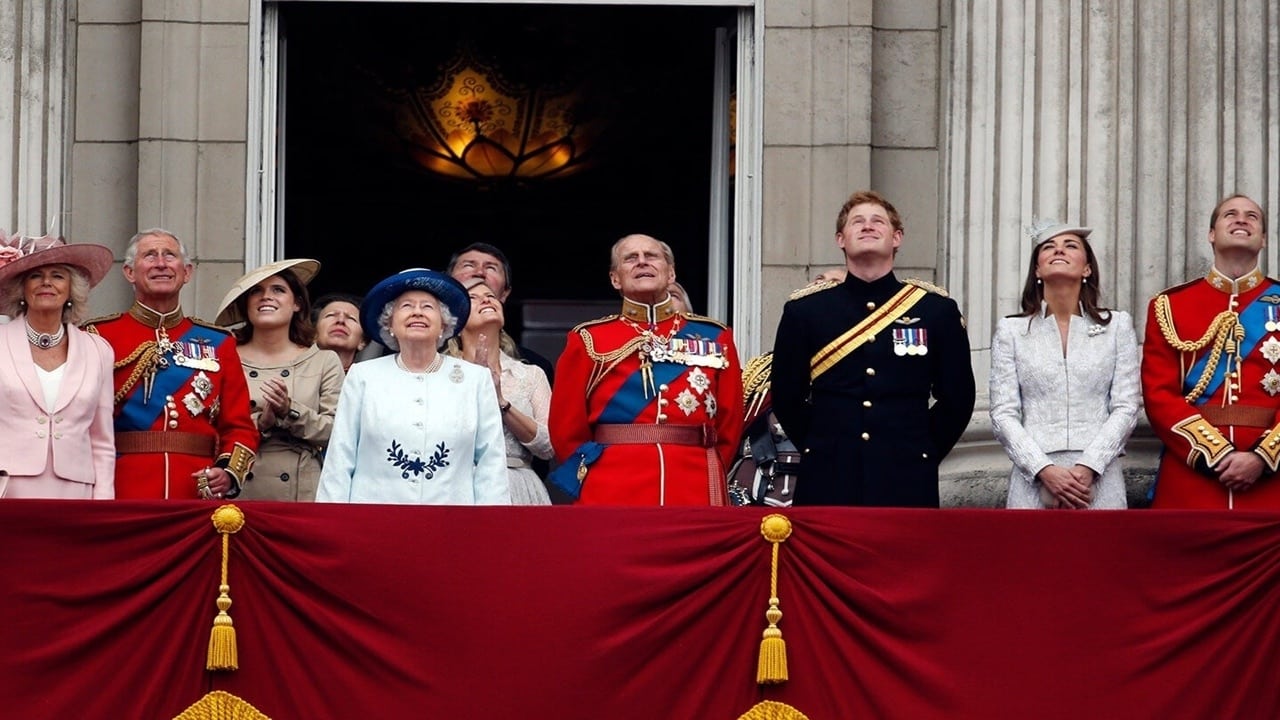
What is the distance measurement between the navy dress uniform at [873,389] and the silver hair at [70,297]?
8.76 feet

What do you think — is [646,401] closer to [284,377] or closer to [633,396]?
[633,396]

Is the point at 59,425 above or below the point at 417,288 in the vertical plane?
below

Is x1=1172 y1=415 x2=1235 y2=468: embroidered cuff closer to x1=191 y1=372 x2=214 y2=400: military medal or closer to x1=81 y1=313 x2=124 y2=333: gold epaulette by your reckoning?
x1=191 y1=372 x2=214 y2=400: military medal

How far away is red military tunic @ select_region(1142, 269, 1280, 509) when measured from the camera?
9273 millimetres

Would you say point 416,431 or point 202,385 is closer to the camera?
point 416,431

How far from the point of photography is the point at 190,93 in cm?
1181

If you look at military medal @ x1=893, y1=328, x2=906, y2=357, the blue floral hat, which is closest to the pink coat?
the blue floral hat

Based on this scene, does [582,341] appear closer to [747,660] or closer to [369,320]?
[369,320]

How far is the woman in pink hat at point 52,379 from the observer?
891 cm

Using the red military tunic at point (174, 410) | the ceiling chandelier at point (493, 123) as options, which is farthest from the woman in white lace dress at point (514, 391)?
the ceiling chandelier at point (493, 123)

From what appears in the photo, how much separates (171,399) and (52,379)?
→ 2.01ft

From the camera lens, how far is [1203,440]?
365 inches

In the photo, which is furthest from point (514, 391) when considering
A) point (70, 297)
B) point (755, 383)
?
point (70, 297)

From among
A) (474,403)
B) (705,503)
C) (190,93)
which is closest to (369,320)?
(474,403)
